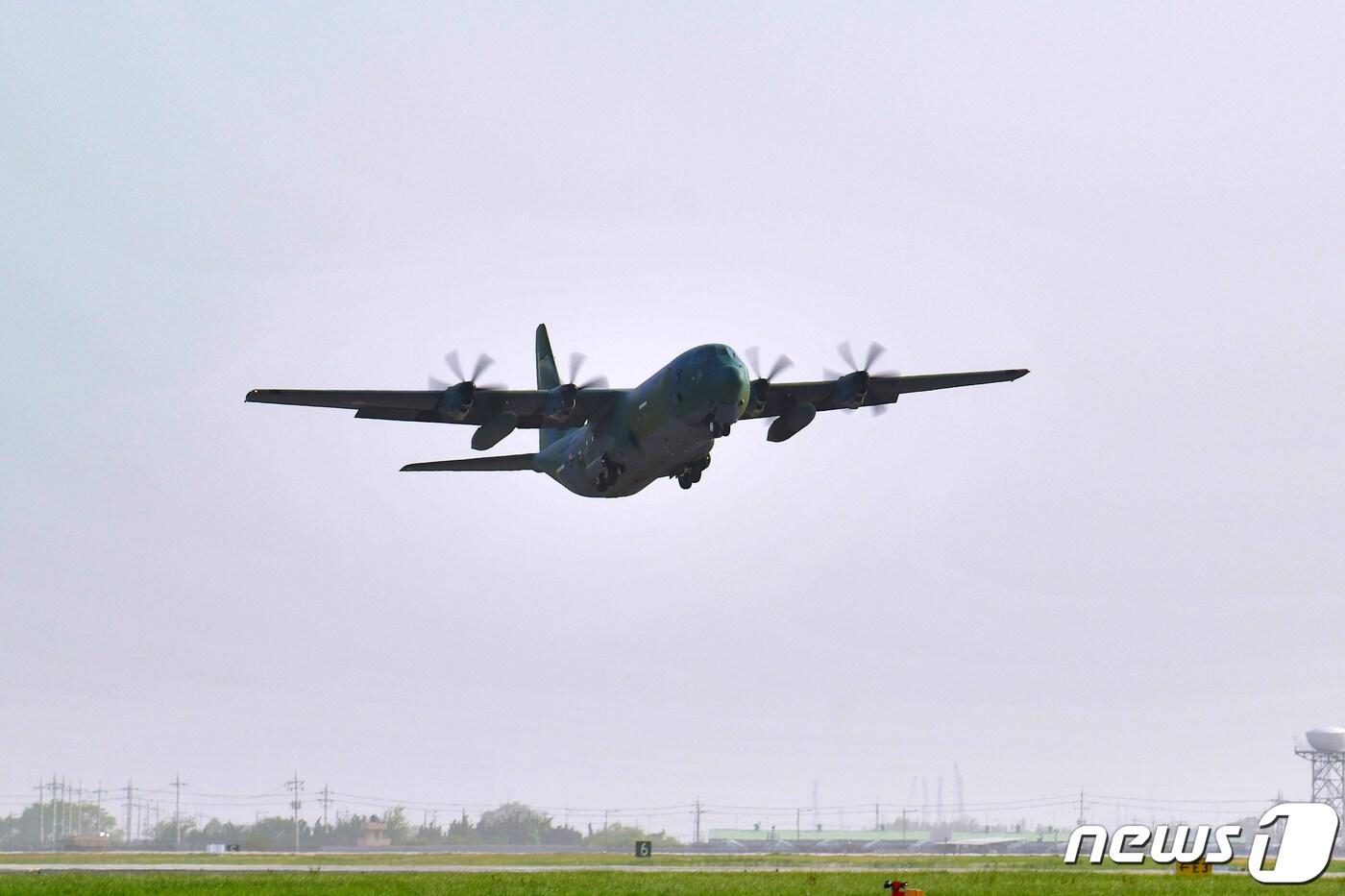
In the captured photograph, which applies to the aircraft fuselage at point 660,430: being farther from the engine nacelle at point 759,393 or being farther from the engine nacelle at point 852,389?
the engine nacelle at point 852,389

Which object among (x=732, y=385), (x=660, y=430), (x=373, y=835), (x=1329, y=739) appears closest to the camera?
(x=732, y=385)

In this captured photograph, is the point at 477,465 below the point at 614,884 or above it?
above

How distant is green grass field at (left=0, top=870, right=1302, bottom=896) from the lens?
142ft

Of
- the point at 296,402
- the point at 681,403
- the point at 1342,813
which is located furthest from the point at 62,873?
the point at 1342,813

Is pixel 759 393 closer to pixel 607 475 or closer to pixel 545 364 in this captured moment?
pixel 607 475

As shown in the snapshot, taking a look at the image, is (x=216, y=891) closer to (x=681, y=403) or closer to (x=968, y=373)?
(x=681, y=403)

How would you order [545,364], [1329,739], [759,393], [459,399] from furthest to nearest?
[1329,739] → [545,364] → [759,393] → [459,399]

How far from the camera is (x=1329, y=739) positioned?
142 meters

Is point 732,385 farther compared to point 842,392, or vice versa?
point 842,392

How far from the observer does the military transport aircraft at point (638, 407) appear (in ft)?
161

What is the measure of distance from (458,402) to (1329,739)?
118116 millimetres

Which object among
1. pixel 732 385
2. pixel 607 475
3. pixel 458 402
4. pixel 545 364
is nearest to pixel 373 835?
pixel 545 364

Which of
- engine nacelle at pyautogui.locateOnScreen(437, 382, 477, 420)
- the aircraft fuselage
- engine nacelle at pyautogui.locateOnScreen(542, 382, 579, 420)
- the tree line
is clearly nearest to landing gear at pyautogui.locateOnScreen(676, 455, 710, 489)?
the aircraft fuselage

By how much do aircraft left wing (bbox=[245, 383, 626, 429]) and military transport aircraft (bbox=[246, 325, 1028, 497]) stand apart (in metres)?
0.04
